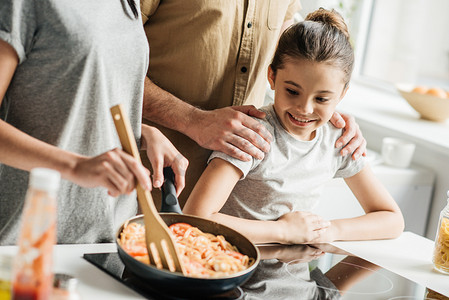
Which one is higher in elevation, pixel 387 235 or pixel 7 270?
pixel 7 270

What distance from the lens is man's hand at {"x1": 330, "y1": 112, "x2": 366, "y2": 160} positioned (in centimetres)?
169

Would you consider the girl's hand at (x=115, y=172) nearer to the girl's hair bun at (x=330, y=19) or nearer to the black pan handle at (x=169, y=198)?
the black pan handle at (x=169, y=198)

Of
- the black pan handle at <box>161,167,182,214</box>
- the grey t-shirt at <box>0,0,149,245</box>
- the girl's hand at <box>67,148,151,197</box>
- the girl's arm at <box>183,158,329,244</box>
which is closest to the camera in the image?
the girl's hand at <box>67,148,151,197</box>

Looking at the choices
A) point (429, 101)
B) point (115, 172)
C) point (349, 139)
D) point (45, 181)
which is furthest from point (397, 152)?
point (45, 181)

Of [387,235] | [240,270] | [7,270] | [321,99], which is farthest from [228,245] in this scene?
[387,235]

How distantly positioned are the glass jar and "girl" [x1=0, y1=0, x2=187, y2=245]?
0.57 feet

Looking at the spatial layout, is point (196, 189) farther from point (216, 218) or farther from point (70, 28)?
point (70, 28)

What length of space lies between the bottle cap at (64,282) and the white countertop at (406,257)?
2.51ft

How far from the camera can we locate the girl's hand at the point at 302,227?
1.51 meters

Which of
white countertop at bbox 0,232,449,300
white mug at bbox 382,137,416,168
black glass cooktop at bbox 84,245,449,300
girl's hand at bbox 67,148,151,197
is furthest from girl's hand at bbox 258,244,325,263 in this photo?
white mug at bbox 382,137,416,168

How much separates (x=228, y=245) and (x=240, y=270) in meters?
0.11

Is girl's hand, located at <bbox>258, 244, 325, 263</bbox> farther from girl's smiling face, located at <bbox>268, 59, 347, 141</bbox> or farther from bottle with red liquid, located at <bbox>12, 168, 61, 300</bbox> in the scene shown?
bottle with red liquid, located at <bbox>12, 168, 61, 300</bbox>

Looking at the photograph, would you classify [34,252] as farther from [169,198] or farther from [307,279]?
[307,279]

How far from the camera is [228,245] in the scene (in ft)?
3.82
